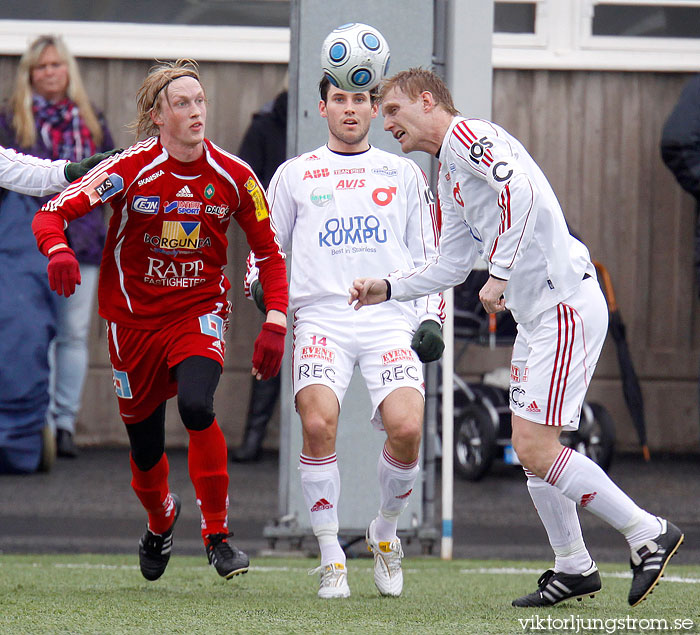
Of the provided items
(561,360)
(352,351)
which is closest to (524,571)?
(352,351)

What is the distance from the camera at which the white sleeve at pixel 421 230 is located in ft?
18.3

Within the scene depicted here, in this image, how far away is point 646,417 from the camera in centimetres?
1023

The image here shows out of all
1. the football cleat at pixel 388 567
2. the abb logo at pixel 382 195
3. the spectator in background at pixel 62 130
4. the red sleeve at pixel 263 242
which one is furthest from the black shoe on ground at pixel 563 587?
the spectator in background at pixel 62 130

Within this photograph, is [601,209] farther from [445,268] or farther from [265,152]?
[445,268]

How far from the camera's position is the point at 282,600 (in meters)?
4.93

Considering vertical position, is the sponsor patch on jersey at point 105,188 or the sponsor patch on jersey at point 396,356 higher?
the sponsor patch on jersey at point 105,188

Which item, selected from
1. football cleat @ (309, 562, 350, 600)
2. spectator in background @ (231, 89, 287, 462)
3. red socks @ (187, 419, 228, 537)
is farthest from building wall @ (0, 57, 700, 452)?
football cleat @ (309, 562, 350, 600)

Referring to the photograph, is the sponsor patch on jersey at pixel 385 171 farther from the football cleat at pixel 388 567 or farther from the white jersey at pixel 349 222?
the football cleat at pixel 388 567

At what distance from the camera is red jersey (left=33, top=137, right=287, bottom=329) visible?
4984mm

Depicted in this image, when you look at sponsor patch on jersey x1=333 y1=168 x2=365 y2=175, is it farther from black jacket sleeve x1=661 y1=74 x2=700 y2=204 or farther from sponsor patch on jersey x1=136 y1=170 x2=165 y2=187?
black jacket sleeve x1=661 y1=74 x2=700 y2=204

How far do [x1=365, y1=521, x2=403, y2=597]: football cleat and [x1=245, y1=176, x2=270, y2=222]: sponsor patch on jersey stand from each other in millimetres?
1434

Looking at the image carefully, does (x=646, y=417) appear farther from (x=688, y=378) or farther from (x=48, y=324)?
(x=48, y=324)

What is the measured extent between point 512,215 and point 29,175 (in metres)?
1.95

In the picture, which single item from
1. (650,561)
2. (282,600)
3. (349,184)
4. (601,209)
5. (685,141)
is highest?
(685,141)
